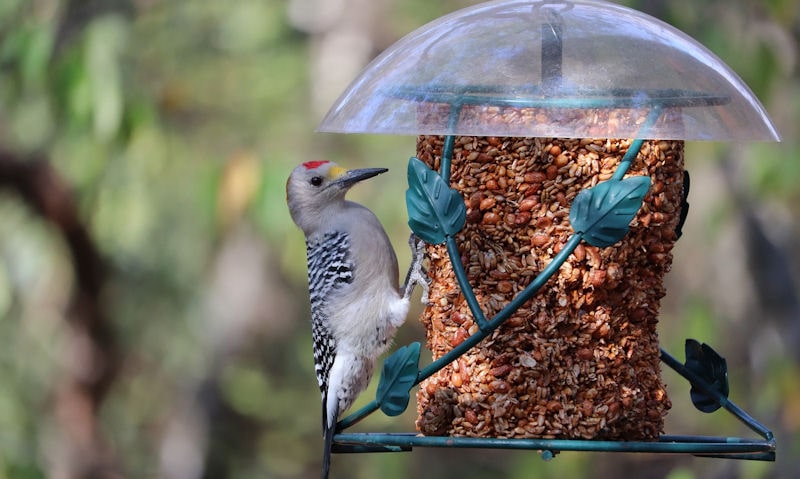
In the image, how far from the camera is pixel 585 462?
8.41 meters

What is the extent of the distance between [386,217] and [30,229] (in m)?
3.19

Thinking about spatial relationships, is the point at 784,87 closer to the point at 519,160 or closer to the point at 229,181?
the point at 229,181

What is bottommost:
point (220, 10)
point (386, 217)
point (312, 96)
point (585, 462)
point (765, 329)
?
point (585, 462)

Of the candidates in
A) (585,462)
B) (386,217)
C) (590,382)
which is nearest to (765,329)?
(585,462)

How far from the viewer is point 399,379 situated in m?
3.08

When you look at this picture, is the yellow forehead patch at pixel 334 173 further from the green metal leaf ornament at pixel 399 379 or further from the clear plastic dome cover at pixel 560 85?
the green metal leaf ornament at pixel 399 379

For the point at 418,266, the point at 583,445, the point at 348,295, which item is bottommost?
the point at 583,445

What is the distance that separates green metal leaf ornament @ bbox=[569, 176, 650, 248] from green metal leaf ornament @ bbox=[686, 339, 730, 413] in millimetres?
837

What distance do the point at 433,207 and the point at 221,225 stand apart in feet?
13.5

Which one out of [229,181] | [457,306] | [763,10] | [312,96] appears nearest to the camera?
[457,306]

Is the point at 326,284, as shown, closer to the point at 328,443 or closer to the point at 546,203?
the point at 328,443

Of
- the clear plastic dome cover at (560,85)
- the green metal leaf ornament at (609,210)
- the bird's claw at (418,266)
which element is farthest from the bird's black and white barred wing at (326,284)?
the green metal leaf ornament at (609,210)

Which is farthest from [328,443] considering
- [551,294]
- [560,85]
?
[560,85]

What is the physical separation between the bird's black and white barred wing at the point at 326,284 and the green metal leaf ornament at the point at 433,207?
1.07 metres
